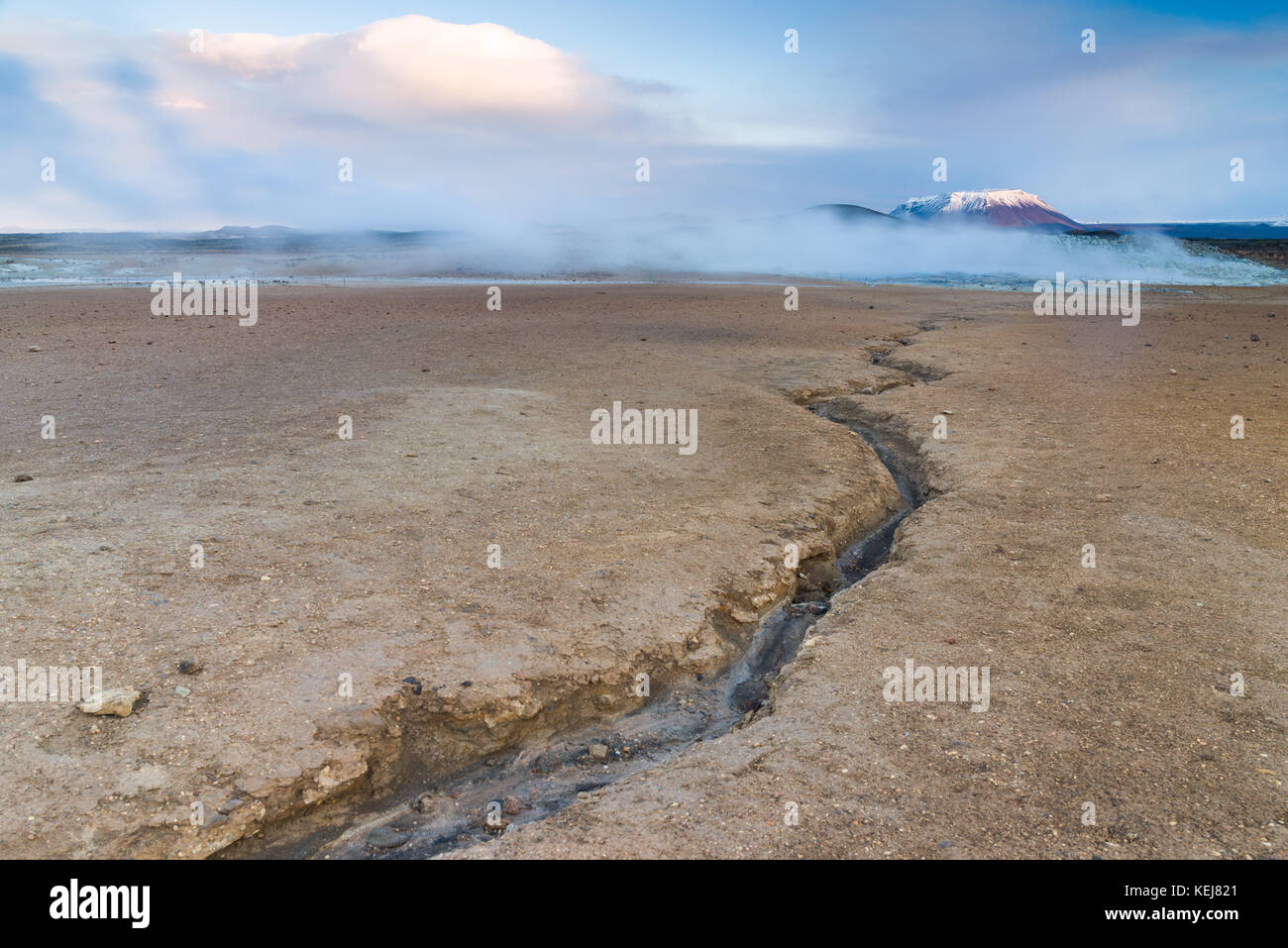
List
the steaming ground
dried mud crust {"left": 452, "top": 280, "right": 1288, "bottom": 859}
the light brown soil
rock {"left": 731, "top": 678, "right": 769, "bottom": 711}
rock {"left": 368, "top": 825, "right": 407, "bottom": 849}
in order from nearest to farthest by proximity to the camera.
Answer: dried mud crust {"left": 452, "top": 280, "right": 1288, "bottom": 859} < the light brown soil < rock {"left": 368, "top": 825, "right": 407, "bottom": 849} < rock {"left": 731, "top": 678, "right": 769, "bottom": 711} < the steaming ground

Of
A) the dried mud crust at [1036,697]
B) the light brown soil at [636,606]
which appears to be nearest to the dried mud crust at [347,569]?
the light brown soil at [636,606]

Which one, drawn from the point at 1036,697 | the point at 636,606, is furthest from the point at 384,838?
A: the point at 1036,697

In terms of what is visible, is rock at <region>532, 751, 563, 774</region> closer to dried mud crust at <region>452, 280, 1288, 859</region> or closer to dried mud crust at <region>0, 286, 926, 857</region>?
dried mud crust at <region>0, 286, 926, 857</region>

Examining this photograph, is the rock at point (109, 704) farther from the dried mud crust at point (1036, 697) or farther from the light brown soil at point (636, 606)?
the dried mud crust at point (1036, 697)

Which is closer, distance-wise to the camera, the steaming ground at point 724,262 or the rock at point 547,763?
the rock at point 547,763

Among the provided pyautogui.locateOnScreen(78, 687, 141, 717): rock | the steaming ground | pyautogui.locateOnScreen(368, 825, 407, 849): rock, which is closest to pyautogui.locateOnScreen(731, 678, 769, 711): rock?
pyautogui.locateOnScreen(368, 825, 407, 849): rock

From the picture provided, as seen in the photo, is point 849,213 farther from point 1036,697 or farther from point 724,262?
point 1036,697
